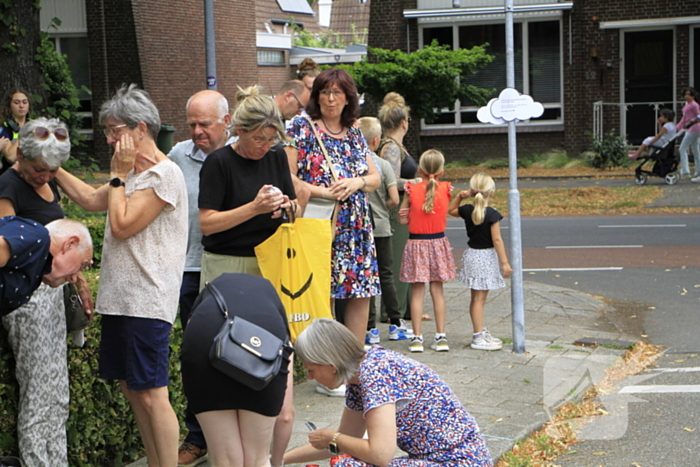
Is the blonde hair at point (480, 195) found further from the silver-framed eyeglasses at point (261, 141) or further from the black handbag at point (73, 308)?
the black handbag at point (73, 308)

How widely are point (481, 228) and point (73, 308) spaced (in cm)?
401

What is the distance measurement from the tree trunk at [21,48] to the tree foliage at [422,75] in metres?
13.7

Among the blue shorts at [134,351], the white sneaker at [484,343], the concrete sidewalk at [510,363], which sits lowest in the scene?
the concrete sidewalk at [510,363]

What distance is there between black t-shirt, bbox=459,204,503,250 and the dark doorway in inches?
750

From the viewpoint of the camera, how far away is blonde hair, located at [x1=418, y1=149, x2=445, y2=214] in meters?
7.19

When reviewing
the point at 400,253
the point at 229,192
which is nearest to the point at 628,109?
the point at 400,253

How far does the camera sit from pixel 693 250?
1230cm

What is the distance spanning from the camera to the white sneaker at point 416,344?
281 inches

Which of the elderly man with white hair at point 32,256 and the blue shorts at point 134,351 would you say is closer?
the elderly man with white hair at point 32,256

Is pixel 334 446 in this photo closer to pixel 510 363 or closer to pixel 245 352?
pixel 245 352

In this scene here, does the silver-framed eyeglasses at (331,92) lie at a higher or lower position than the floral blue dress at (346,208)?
higher

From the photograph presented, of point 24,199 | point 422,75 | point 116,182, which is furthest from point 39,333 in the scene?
point 422,75

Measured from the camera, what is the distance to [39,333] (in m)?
4.02

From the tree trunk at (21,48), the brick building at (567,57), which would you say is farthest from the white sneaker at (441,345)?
the brick building at (567,57)
